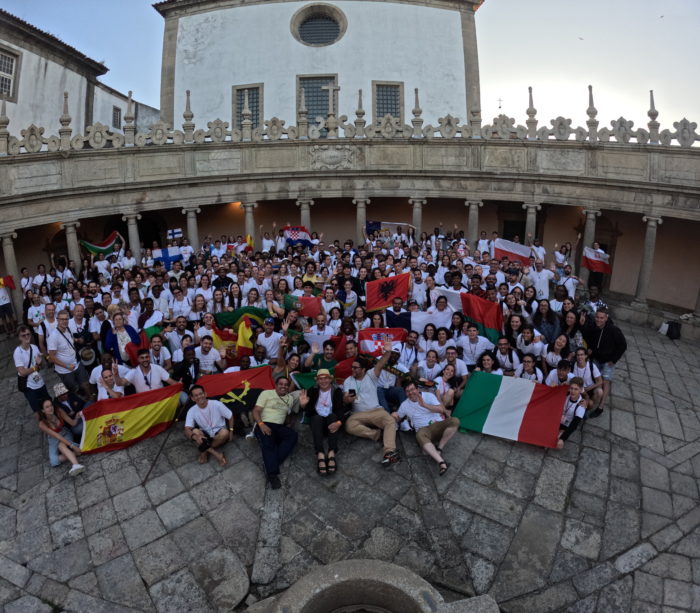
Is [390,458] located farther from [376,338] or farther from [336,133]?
[336,133]

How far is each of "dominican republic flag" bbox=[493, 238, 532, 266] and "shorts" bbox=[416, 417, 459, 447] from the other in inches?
358

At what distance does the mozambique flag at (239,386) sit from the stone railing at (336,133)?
12.3 meters

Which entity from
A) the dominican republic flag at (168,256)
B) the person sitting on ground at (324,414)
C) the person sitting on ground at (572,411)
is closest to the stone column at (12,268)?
the dominican republic flag at (168,256)

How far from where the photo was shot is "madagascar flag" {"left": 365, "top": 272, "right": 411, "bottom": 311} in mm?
12102

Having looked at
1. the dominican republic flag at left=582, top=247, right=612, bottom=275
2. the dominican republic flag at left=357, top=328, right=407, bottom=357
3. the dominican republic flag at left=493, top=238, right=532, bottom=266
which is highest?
the dominican republic flag at left=493, top=238, right=532, bottom=266

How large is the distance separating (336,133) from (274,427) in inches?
590

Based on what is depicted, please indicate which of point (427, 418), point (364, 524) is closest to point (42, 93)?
point (427, 418)

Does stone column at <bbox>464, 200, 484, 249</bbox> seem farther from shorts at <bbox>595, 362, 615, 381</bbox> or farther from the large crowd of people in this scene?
shorts at <bbox>595, 362, 615, 381</bbox>

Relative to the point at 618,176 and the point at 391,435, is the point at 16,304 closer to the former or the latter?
the point at 391,435

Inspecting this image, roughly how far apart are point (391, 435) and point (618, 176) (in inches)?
580

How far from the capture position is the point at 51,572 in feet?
21.4

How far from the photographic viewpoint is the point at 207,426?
820 cm

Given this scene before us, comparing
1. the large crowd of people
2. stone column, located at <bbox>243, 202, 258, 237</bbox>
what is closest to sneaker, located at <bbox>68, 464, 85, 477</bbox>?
the large crowd of people

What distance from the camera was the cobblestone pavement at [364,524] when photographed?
6.34m
